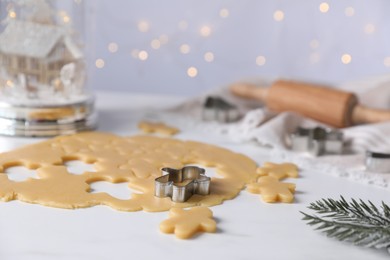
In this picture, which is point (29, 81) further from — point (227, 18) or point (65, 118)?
point (227, 18)

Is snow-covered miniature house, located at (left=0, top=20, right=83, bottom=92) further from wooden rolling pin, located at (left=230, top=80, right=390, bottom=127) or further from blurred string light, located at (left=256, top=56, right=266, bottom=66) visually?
blurred string light, located at (left=256, top=56, right=266, bottom=66)

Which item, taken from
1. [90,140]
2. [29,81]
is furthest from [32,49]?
[90,140]

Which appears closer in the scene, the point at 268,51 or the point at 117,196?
the point at 117,196

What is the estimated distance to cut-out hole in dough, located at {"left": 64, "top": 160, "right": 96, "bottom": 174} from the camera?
80cm

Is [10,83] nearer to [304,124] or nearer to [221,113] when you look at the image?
[221,113]

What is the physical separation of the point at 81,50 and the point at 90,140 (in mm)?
169

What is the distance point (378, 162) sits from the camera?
0.83 m

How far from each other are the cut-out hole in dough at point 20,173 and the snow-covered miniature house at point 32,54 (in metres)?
→ 0.20

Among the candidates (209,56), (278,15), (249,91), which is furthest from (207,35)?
(249,91)

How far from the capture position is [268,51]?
1.43 meters

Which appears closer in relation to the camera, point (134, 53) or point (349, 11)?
point (349, 11)

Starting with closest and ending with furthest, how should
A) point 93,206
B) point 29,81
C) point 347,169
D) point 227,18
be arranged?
1. point 93,206
2. point 347,169
3. point 29,81
4. point 227,18

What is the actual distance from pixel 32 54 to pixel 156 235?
44 cm

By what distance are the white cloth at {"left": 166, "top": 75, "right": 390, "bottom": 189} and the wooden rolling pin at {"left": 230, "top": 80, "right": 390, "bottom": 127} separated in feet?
0.10
